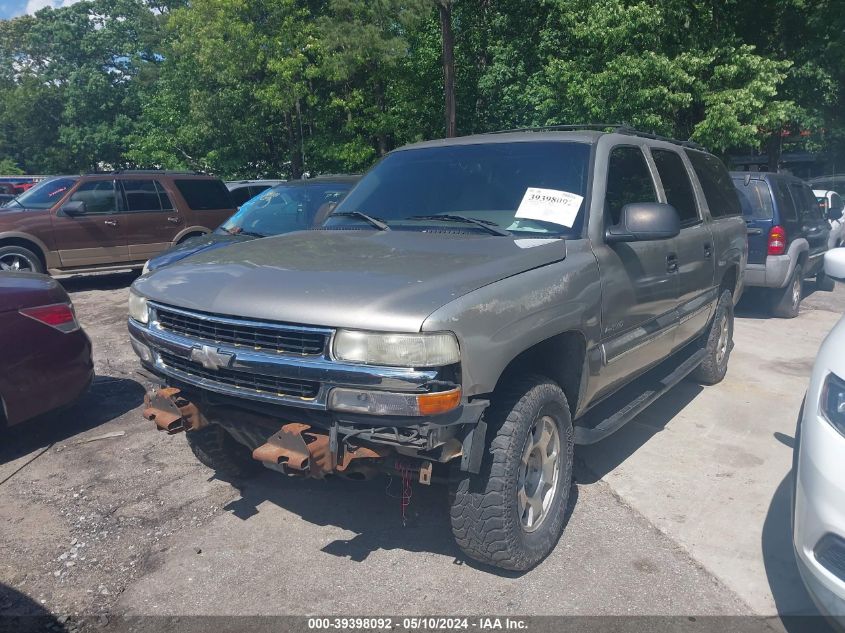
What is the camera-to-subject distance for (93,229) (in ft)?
36.4

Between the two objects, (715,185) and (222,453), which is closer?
(222,453)


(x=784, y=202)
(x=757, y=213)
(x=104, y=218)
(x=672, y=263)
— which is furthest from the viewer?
(x=104, y=218)

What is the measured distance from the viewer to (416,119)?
2064 cm

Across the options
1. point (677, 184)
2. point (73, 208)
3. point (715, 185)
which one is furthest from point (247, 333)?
point (73, 208)

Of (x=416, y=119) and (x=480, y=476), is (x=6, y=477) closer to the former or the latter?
(x=480, y=476)

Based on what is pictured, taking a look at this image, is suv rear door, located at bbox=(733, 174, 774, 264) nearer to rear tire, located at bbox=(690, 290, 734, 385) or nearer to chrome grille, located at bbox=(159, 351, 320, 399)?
rear tire, located at bbox=(690, 290, 734, 385)

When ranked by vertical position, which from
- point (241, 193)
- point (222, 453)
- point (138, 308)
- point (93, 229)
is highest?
point (138, 308)

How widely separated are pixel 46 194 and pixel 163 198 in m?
1.81

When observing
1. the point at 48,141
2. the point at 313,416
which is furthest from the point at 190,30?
the point at 48,141

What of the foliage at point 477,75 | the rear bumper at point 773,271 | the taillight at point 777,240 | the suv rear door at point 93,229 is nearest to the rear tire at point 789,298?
the rear bumper at point 773,271

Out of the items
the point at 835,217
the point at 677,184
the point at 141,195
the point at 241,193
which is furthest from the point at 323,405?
the point at 241,193

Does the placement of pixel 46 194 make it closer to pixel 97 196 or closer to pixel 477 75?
pixel 97 196

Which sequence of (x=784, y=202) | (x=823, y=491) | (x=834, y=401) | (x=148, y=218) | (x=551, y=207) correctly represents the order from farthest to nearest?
1. (x=148, y=218)
2. (x=784, y=202)
3. (x=551, y=207)
4. (x=834, y=401)
5. (x=823, y=491)

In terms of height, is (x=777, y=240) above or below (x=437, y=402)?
below
